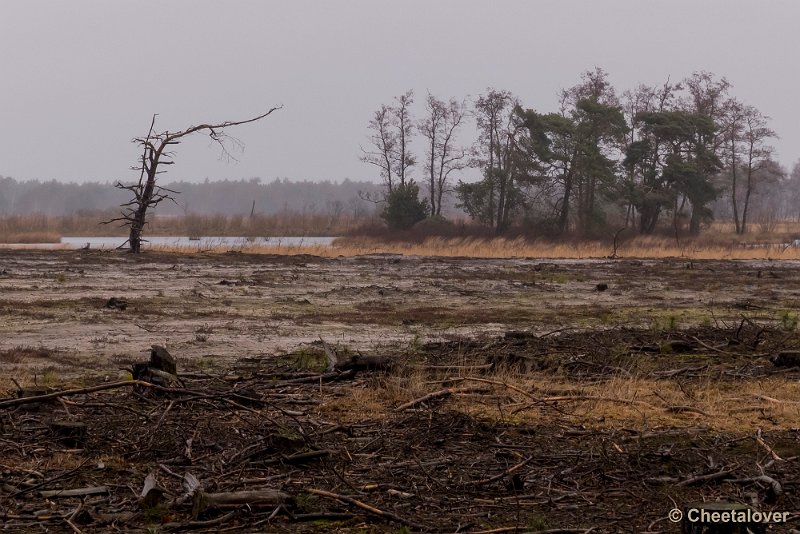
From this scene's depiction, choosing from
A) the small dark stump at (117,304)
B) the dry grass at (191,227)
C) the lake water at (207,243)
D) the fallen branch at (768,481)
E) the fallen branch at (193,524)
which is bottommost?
the fallen branch at (193,524)

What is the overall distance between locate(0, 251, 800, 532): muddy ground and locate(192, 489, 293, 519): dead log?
4 centimetres

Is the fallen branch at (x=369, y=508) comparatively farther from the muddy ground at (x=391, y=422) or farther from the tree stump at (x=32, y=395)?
the tree stump at (x=32, y=395)

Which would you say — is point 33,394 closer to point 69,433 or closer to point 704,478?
point 69,433

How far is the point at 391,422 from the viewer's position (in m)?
6.69

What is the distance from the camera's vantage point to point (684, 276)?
25359 mm

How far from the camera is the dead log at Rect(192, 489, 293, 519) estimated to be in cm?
464

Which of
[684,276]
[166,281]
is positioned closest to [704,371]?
[166,281]

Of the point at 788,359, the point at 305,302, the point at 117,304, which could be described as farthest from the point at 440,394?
the point at 305,302

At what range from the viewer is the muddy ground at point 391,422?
4.79 meters

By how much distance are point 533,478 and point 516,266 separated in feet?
78.8

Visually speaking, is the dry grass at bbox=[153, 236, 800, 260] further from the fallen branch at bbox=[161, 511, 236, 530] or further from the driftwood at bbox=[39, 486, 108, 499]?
the fallen branch at bbox=[161, 511, 236, 530]

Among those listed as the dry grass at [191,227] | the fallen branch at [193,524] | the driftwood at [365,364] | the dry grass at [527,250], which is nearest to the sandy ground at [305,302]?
the driftwood at [365,364]

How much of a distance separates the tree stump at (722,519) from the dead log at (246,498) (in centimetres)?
189

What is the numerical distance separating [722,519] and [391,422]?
3067mm
